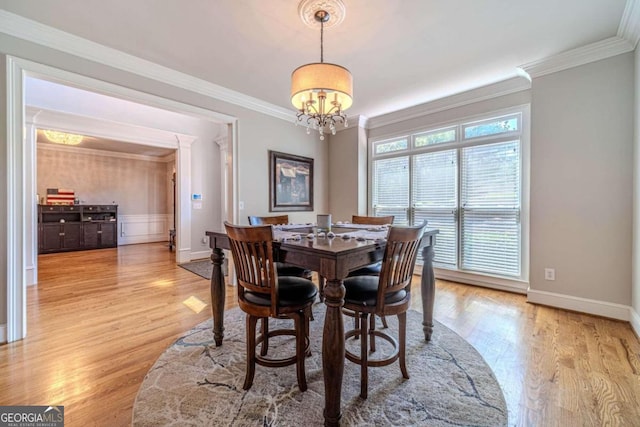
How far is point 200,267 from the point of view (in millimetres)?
4793

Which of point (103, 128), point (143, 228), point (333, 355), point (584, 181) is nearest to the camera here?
point (333, 355)

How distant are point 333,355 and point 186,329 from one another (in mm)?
1699

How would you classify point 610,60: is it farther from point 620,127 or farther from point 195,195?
point 195,195

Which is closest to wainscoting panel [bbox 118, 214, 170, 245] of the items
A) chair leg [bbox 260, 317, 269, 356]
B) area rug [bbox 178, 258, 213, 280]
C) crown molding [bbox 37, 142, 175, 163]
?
crown molding [bbox 37, 142, 175, 163]

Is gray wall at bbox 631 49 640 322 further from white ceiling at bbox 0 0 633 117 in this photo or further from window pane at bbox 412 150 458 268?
window pane at bbox 412 150 458 268

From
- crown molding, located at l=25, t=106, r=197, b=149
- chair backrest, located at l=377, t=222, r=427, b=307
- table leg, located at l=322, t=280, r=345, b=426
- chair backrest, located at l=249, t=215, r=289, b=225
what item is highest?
crown molding, located at l=25, t=106, r=197, b=149

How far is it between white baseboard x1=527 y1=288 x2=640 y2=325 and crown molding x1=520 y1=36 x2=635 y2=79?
235 cm

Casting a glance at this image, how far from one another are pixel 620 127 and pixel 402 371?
3004 millimetres

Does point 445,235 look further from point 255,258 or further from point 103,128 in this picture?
point 103,128

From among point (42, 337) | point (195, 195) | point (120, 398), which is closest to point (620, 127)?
point (120, 398)

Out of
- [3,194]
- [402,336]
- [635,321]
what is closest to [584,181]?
[635,321]

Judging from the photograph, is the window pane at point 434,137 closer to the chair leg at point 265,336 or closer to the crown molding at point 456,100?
the crown molding at point 456,100

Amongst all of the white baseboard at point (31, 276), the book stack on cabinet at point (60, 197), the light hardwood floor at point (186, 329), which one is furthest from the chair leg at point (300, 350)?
the book stack on cabinet at point (60, 197)

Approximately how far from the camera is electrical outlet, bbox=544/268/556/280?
9.44 feet
